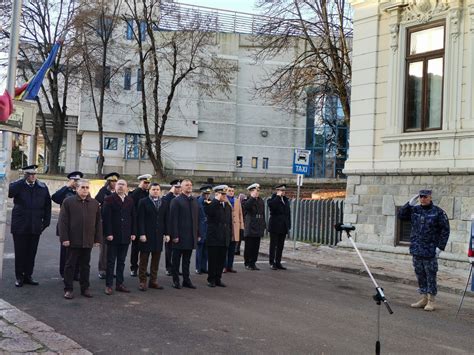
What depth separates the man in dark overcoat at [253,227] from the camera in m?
12.8

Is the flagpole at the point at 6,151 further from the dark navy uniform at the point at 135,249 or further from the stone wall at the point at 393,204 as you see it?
the stone wall at the point at 393,204

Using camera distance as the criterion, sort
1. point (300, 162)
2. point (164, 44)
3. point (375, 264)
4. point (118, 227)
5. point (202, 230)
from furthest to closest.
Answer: point (164, 44)
point (300, 162)
point (375, 264)
point (202, 230)
point (118, 227)

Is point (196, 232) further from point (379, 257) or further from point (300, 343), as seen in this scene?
point (379, 257)

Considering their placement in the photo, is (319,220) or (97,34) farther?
(97,34)

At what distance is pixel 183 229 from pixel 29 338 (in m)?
4.12

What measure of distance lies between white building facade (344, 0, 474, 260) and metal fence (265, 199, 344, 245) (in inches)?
49.9

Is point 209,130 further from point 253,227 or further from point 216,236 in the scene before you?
point 216,236

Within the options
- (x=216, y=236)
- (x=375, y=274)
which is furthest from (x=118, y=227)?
(x=375, y=274)

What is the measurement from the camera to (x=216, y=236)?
406 inches

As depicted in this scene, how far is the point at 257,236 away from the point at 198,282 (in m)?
2.50

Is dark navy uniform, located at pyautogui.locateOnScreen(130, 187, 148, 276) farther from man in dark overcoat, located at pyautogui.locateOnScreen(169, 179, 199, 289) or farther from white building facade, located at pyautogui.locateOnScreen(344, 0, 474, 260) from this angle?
white building facade, located at pyautogui.locateOnScreen(344, 0, 474, 260)

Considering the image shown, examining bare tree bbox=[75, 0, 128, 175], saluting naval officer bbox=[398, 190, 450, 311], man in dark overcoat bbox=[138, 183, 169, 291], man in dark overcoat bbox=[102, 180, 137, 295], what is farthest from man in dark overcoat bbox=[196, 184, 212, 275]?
bare tree bbox=[75, 0, 128, 175]

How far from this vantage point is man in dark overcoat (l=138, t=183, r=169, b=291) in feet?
31.5

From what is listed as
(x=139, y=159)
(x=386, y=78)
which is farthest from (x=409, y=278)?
(x=139, y=159)
